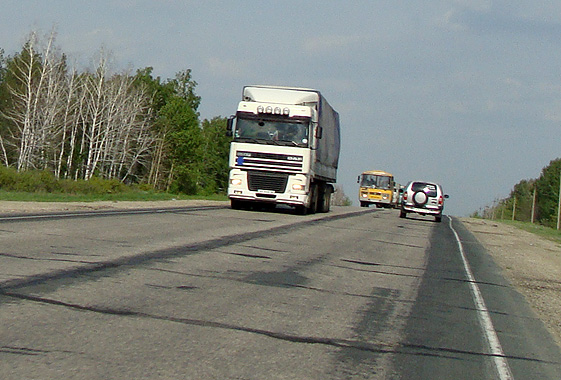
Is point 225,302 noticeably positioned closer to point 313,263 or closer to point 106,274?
point 106,274

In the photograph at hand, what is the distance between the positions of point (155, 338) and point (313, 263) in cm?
676

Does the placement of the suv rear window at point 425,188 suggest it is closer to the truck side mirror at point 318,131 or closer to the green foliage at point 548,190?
the truck side mirror at point 318,131

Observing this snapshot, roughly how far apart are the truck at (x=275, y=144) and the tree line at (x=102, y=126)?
25.6 meters

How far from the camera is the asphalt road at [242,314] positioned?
5.69 meters

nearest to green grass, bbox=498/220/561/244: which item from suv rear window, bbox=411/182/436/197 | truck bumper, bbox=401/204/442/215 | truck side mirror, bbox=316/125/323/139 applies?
truck bumper, bbox=401/204/442/215

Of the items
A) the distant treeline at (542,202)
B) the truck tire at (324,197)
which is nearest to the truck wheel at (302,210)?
the truck tire at (324,197)

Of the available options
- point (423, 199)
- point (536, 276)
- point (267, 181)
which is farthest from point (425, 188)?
point (536, 276)

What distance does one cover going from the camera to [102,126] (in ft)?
253

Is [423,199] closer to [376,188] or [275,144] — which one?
[275,144]

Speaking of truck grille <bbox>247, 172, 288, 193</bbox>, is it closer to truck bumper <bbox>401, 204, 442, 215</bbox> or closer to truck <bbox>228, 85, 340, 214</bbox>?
truck <bbox>228, 85, 340, 214</bbox>

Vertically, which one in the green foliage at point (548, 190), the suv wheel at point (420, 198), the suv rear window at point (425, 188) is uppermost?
the green foliage at point (548, 190)

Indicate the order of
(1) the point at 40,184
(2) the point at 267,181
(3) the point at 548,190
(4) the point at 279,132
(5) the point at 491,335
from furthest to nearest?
(3) the point at 548,190
(1) the point at 40,184
(2) the point at 267,181
(4) the point at 279,132
(5) the point at 491,335

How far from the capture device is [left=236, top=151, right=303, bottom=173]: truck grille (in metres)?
26.1

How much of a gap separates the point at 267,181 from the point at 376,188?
126ft
